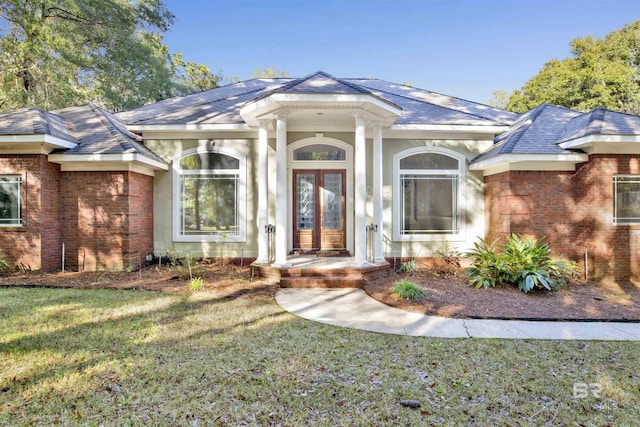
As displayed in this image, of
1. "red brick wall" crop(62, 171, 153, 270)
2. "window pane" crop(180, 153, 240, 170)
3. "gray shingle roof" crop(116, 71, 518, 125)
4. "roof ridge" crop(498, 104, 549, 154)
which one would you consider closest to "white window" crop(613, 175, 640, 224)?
"roof ridge" crop(498, 104, 549, 154)

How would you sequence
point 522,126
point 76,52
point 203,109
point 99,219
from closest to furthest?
point 99,219 → point 522,126 → point 203,109 → point 76,52

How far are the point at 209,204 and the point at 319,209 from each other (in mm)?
2952

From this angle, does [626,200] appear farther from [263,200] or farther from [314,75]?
[263,200]

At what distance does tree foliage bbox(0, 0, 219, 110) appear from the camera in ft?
42.4

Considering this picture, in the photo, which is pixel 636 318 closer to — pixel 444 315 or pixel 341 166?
pixel 444 315

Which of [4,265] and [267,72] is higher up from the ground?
[267,72]

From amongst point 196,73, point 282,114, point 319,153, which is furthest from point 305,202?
point 196,73

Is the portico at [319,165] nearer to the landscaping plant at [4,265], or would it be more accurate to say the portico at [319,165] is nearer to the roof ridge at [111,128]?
the roof ridge at [111,128]

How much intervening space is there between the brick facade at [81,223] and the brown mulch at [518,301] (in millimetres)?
5854

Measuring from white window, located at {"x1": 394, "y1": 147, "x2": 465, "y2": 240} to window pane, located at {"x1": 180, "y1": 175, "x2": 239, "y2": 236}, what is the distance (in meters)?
4.44

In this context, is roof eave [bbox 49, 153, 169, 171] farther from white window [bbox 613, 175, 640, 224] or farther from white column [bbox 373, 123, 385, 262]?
white window [bbox 613, 175, 640, 224]

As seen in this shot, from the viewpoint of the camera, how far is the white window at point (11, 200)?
307 inches

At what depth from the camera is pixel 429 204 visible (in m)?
9.09

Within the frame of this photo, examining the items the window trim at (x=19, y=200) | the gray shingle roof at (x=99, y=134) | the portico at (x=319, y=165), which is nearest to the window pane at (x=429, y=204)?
the portico at (x=319, y=165)
